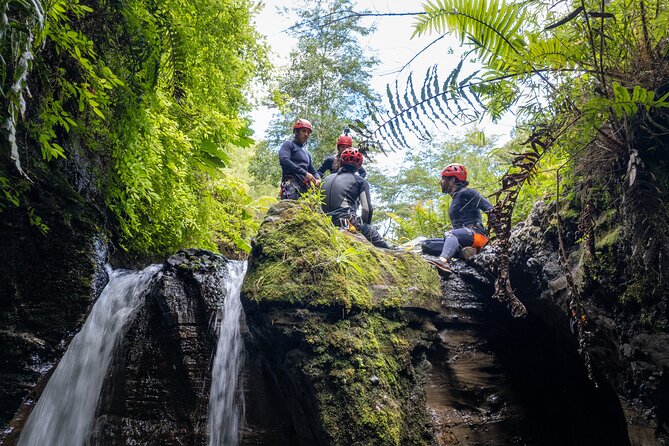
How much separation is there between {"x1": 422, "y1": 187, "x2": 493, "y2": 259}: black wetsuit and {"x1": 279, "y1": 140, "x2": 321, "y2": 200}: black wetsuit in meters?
2.15

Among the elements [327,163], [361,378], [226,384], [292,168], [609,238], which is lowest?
[361,378]

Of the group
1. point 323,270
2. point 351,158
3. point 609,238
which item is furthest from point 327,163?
point 609,238

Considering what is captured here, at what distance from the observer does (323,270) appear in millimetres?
3945

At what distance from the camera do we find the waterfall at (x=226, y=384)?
179 inches

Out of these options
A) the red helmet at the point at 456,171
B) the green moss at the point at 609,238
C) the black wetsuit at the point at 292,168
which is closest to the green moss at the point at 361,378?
the green moss at the point at 609,238

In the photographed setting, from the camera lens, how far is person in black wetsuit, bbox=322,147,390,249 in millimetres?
6117

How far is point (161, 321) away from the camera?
490 centimetres

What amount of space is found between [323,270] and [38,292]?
2.73m

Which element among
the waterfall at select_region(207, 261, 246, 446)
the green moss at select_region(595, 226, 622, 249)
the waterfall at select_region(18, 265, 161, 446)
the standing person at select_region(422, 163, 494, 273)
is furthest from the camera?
the standing person at select_region(422, 163, 494, 273)

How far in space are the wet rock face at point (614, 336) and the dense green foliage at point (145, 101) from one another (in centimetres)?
395

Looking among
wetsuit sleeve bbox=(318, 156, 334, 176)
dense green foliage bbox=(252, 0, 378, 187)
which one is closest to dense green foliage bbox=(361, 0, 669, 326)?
wetsuit sleeve bbox=(318, 156, 334, 176)

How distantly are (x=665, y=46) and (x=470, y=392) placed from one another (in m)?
3.47

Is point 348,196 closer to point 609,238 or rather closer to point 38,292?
point 609,238

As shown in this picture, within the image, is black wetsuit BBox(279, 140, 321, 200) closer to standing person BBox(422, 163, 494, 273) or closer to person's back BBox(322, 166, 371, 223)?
person's back BBox(322, 166, 371, 223)
